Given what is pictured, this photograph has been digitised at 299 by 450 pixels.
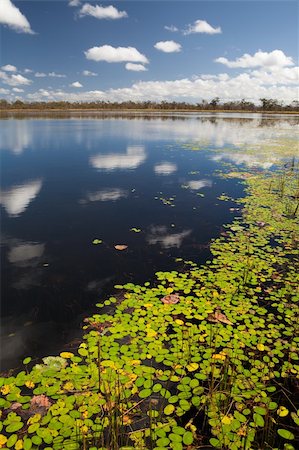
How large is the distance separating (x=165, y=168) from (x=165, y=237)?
33.1 feet

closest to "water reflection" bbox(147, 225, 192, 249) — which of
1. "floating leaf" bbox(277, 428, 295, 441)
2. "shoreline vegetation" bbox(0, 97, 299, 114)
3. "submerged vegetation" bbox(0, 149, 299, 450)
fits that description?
"submerged vegetation" bbox(0, 149, 299, 450)

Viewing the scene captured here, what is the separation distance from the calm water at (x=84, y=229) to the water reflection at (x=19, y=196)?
4 cm

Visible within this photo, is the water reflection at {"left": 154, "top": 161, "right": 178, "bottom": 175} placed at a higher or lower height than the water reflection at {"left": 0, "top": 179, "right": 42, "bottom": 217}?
higher

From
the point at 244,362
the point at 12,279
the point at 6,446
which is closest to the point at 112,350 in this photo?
the point at 6,446

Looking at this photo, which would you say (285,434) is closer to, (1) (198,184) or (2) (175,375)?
Answer: (2) (175,375)

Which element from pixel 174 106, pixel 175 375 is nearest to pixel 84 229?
pixel 175 375

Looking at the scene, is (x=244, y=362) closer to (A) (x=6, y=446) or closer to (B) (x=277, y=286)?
(B) (x=277, y=286)

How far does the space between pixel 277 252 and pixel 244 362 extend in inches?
161

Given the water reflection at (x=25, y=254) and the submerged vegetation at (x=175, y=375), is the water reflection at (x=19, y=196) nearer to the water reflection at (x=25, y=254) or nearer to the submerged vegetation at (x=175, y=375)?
the water reflection at (x=25, y=254)

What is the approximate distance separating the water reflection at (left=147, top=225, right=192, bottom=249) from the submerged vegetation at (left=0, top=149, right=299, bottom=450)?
5.39 feet

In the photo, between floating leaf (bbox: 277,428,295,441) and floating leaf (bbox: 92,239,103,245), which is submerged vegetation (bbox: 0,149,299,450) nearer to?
floating leaf (bbox: 277,428,295,441)

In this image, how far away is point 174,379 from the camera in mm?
4016

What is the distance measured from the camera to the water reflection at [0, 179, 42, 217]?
418 inches

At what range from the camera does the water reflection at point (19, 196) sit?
34.9 ft
